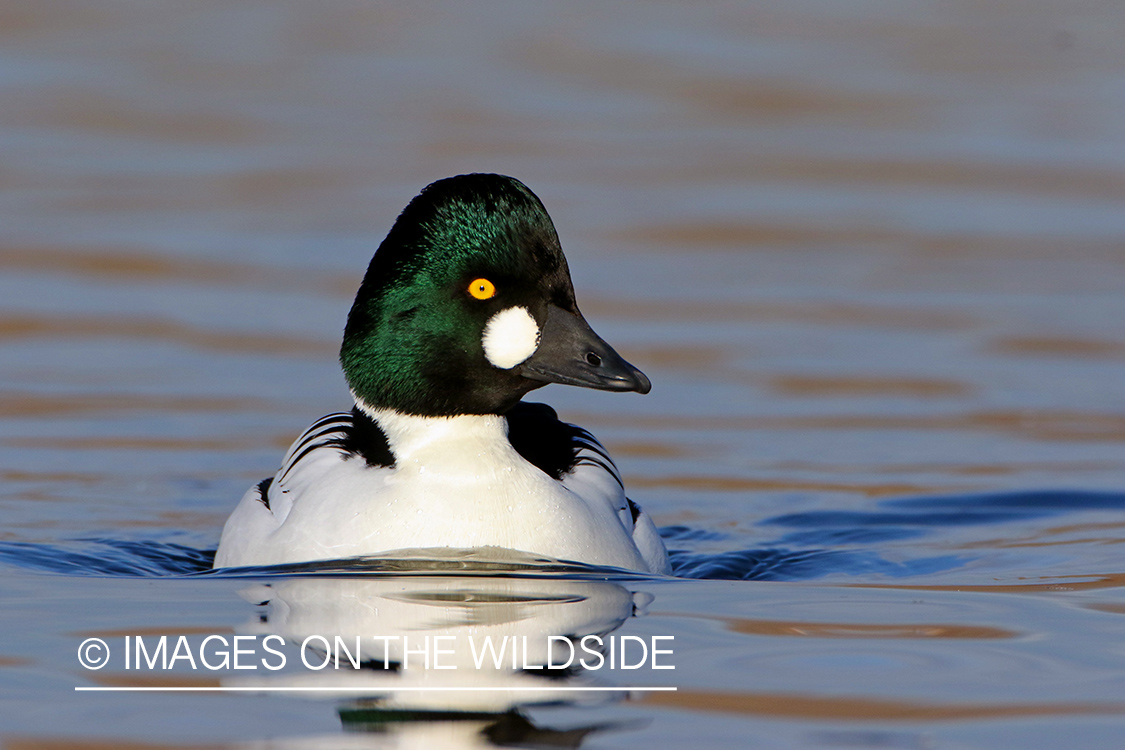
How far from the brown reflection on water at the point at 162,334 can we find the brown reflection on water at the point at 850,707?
6.56 m

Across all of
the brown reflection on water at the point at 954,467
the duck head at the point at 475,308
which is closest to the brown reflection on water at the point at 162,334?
the brown reflection on water at the point at 954,467

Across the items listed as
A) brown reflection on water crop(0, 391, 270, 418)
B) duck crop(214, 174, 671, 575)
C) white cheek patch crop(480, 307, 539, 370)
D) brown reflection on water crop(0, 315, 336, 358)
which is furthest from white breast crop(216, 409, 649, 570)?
brown reflection on water crop(0, 315, 336, 358)

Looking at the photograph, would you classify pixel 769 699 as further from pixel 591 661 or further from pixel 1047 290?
pixel 1047 290

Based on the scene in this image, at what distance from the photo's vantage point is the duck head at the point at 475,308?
230 inches

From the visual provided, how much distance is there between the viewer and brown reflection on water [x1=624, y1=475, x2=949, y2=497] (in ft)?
28.3

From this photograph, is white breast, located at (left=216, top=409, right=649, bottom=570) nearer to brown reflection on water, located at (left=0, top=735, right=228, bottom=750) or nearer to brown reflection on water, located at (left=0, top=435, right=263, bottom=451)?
brown reflection on water, located at (left=0, top=735, right=228, bottom=750)

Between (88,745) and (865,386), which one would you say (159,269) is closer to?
(865,386)

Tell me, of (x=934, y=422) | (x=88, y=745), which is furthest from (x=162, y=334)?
(x=88, y=745)

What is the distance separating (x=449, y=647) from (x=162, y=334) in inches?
262

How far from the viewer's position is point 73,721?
443cm

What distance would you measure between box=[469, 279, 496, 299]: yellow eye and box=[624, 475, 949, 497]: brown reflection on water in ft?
10.4

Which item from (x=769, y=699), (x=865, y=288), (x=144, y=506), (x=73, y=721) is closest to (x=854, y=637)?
(x=769, y=699)

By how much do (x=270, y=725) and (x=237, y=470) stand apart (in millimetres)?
4880

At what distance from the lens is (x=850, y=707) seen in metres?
4.58
